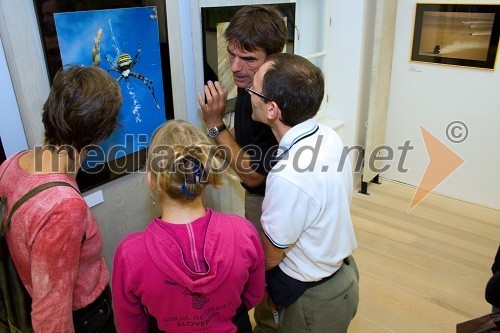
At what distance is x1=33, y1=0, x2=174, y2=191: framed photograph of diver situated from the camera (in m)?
1.41

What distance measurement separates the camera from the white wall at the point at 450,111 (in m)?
3.30

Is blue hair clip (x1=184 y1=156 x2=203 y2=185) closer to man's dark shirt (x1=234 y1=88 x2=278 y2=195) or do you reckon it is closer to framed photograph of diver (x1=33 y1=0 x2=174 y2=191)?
framed photograph of diver (x1=33 y1=0 x2=174 y2=191)

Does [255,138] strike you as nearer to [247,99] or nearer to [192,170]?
[247,99]

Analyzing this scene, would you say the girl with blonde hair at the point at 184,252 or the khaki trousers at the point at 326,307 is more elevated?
the girl with blonde hair at the point at 184,252

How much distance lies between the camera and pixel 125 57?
161 cm

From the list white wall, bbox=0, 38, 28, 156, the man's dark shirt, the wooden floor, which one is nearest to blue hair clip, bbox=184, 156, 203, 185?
the man's dark shirt

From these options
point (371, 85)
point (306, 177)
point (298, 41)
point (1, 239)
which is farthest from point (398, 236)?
point (1, 239)

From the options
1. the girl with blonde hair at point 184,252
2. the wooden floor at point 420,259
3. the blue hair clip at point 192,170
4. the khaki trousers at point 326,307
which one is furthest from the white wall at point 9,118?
the wooden floor at point 420,259

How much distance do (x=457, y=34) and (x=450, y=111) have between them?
2.09 feet

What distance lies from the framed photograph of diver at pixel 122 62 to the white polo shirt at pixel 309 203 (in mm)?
632

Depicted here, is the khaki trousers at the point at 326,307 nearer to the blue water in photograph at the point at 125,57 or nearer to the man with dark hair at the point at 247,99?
the man with dark hair at the point at 247,99

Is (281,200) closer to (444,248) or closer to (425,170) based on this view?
(444,248)

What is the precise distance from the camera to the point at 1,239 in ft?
3.75

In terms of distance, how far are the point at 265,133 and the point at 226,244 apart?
27.7 inches
